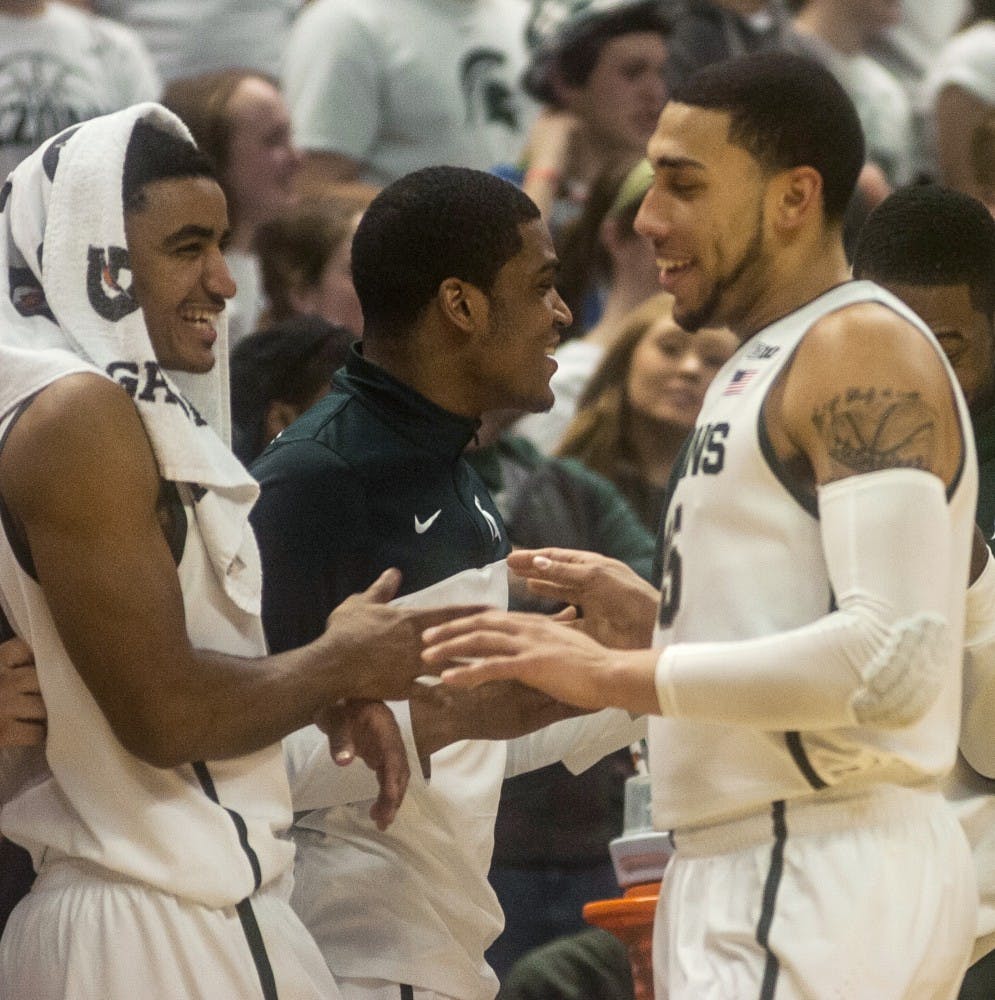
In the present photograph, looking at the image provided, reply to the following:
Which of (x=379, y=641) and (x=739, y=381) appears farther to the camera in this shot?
(x=379, y=641)

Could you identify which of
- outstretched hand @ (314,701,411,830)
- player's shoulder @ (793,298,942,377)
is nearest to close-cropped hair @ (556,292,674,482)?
outstretched hand @ (314,701,411,830)

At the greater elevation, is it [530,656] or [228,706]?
[530,656]

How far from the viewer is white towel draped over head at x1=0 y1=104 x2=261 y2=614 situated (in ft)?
10.7

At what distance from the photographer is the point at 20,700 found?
3270 mm

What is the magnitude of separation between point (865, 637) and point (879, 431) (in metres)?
0.29

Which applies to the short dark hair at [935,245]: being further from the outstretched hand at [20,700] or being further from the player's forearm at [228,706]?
the outstretched hand at [20,700]

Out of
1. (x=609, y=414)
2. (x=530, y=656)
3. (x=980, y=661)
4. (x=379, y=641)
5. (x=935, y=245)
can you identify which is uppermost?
(x=935, y=245)

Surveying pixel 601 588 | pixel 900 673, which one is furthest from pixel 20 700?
pixel 900 673

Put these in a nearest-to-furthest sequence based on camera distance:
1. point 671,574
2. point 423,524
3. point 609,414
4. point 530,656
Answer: point 530,656 → point 671,574 → point 423,524 → point 609,414

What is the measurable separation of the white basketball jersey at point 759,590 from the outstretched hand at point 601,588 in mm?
368

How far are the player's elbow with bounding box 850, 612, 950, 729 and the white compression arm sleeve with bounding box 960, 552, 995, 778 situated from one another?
30.1 inches

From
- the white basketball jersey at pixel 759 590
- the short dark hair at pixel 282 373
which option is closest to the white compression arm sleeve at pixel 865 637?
the white basketball jersey at pixel 759 590

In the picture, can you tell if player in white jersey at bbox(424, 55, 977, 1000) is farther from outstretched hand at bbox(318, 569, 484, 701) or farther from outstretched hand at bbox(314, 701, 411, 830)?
outstretched hand at bbox(314, 701, 411, 830)

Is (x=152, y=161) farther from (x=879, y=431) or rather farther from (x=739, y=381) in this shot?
(x=879, y=431)
